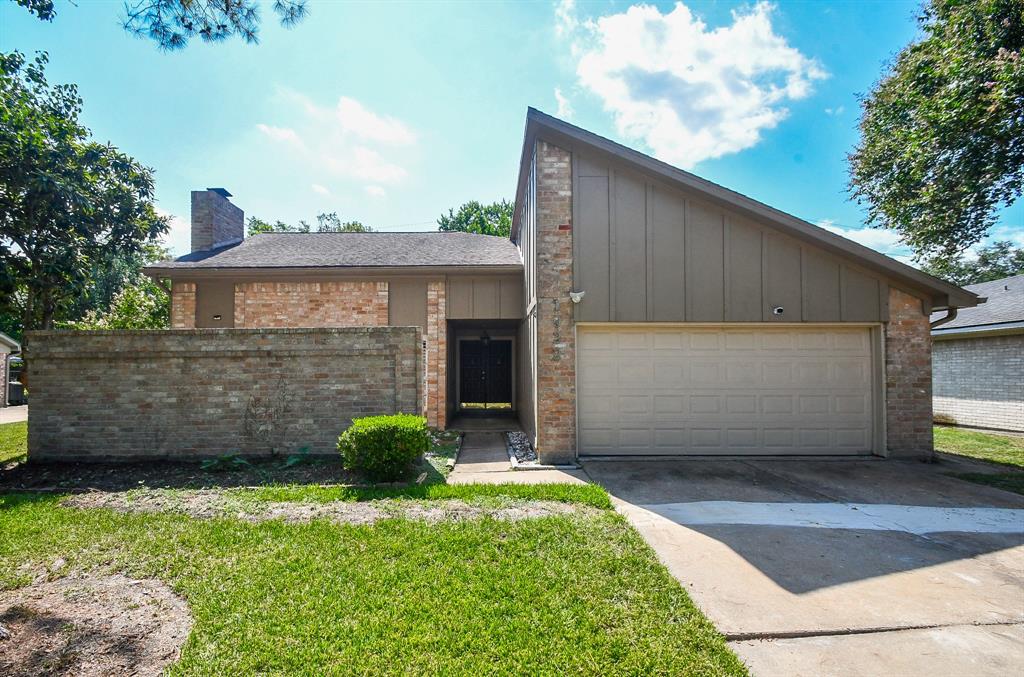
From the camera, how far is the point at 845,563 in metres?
3.47

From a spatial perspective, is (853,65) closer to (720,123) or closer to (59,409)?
(720,123)

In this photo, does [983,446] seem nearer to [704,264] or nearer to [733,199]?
[704,264]

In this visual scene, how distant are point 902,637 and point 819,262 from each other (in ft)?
20.1

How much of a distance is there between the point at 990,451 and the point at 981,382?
4.30 m

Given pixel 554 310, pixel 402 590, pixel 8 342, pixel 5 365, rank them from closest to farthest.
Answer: pixel 402 590 < pixel 554 310 < pixel 5 365 < pixel 8 342

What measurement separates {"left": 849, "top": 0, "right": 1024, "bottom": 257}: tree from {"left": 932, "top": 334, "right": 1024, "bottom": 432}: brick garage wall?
2922 mm

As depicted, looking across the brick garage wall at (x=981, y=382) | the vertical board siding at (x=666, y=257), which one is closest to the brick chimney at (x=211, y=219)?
the vertical board siding at (x=666, y=257)

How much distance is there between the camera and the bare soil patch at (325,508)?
4322 mm

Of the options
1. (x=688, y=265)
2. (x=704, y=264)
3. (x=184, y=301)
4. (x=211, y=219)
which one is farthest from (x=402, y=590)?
(x=211, y=219)

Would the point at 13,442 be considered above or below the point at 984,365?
below

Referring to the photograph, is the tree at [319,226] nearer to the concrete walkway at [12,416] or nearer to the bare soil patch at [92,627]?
the concrete walkway at [12,416]

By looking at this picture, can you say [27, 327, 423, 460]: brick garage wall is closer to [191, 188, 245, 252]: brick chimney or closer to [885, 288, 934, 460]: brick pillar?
[191, 188, 245, 252]: brick chimney

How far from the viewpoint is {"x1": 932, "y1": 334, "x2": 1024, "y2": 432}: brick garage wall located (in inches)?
403

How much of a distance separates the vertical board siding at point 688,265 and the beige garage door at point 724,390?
370 mm
